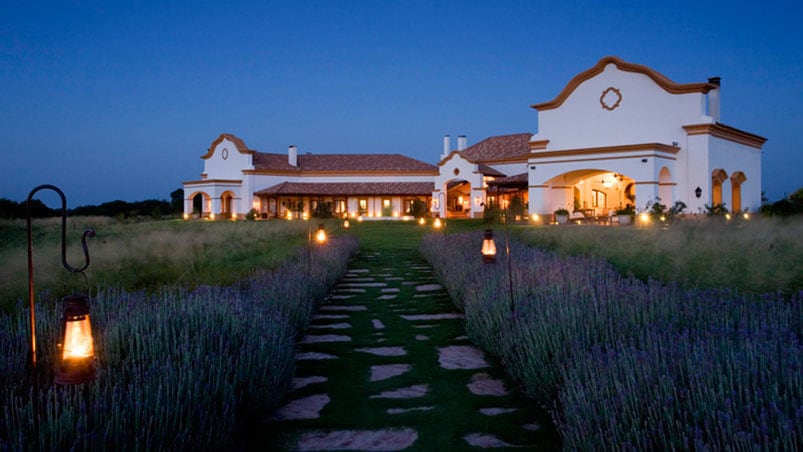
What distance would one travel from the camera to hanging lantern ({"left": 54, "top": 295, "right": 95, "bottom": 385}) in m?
2.85

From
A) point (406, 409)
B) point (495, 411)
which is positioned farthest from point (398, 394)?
point (495, 411)

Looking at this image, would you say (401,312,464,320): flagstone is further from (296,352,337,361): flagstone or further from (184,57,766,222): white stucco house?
(184,57,766,222): white stucco house

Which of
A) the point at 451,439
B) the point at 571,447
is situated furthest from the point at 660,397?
the point at 451,439

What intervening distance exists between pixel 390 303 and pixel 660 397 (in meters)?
6.11

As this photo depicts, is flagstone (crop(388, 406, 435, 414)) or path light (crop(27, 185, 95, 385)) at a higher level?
path light (crop(27, 185, 95, 385))

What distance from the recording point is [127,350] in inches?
156

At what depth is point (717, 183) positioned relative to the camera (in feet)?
89.4

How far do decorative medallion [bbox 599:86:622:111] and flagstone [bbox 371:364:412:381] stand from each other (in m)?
25.7

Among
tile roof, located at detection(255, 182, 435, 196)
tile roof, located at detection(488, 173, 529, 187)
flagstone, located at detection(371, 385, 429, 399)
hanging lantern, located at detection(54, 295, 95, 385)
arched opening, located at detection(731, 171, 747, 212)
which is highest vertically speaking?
tile roof, located at detection(255, 182, 435, 196)

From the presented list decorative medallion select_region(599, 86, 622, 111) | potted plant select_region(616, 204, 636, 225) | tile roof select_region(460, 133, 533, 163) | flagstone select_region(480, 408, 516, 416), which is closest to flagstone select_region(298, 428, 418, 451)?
flagstone select_region(480, 408, 516, 416)

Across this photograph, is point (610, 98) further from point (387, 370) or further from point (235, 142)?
point (235, 142)

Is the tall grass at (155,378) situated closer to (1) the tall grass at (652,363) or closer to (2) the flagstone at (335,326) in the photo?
(2) the flagstone at (335,326)

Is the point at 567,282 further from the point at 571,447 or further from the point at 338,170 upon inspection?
the point at 338,170

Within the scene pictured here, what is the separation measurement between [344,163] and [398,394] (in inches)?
1903
